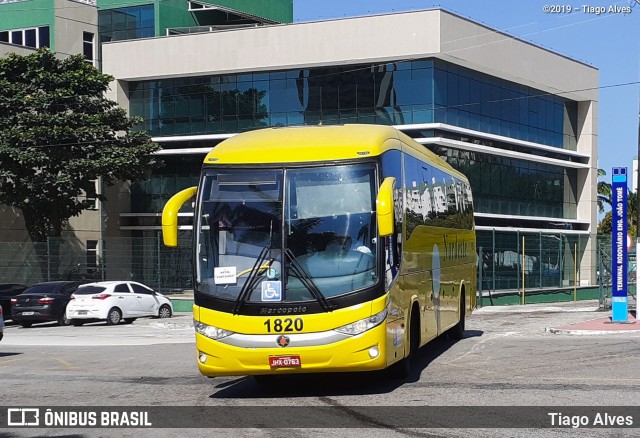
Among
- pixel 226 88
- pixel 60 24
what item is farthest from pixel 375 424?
pixel 60 24

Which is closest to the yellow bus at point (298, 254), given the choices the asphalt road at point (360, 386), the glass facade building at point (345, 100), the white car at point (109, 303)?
the asphalt road at point (360, 386)

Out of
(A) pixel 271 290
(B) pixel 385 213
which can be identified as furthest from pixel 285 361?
(B) pixel 385 213

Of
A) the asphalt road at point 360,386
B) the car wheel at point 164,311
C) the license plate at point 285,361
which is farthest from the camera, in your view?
the car wheel at point 164,311

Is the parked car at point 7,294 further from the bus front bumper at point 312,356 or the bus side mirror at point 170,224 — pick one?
the bus front bumper at point 312,356

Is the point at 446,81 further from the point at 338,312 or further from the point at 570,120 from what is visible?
the point at 338,312

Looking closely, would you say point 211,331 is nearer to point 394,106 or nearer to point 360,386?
point 360,386

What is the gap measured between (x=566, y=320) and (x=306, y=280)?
16.2m

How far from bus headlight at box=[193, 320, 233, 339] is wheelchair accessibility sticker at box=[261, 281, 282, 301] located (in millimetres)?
663

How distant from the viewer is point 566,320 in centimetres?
2781

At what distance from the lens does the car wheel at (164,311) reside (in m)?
36.8

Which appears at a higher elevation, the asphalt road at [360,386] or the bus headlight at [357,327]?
the bus headlight at [357,327]

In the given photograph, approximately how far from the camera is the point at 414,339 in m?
15.9

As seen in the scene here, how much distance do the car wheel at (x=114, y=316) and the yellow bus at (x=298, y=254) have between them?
20.1 metres

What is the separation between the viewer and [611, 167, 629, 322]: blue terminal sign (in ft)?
81.8
